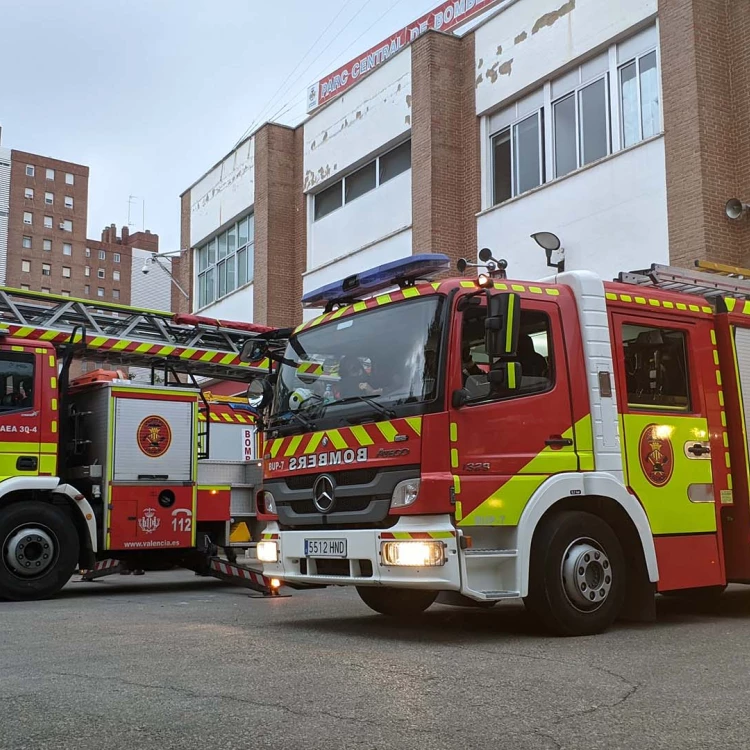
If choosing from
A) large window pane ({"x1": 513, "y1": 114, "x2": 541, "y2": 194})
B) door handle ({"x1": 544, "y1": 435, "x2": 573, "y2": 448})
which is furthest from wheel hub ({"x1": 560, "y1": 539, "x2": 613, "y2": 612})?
large window pane ({"x1": 513, "y1": 114, "x2": 541, "y2": 194})

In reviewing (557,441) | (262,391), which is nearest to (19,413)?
(262,391)

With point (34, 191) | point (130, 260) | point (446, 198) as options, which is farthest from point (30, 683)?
point (130, 260)

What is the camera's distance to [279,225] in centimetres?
2519

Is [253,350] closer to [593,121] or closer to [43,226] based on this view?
[593,121]

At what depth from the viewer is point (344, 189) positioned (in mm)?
23094

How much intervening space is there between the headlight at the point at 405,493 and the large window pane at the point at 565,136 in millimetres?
11327

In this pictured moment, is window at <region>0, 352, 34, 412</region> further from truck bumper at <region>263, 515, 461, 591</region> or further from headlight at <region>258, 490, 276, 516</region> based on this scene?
truck bumper at <region>263, 515, 461, 591</region>

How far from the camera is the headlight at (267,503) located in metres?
7.71

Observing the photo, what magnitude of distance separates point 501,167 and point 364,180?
4.44 metres

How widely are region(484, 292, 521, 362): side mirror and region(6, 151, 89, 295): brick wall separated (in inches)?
3919

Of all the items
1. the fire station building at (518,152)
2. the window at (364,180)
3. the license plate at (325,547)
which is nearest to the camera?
the license plate at (325,547)

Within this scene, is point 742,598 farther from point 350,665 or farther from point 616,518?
point 350,665

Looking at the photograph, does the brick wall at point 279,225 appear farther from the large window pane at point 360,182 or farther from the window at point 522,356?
the window at point 522,356

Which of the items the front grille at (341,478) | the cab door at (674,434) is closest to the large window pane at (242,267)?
the front grille at (341,478)
